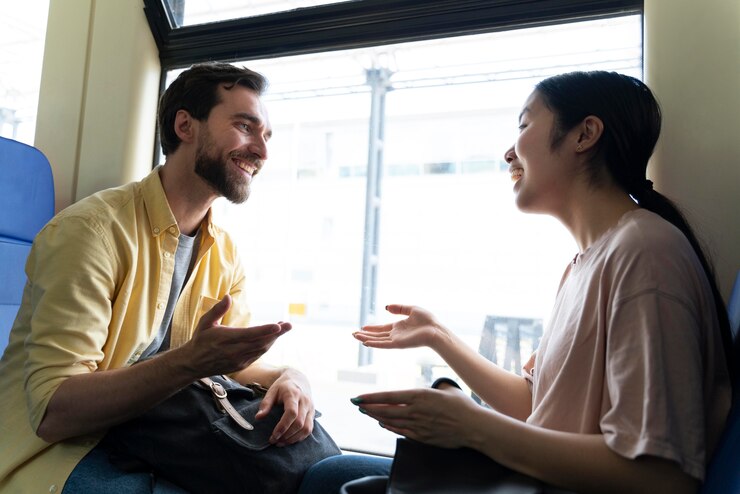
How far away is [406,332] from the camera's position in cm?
143

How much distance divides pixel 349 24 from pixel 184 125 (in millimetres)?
649

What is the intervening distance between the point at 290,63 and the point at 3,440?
1.48 metres

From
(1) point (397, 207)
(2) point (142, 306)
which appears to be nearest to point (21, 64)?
(2) point (142, 306)

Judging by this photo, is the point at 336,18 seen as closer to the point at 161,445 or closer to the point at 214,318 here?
the point at 214,318

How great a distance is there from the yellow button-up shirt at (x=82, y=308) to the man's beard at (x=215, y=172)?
12 centimetres

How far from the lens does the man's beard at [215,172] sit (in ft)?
4.98

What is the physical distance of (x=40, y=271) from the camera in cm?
122

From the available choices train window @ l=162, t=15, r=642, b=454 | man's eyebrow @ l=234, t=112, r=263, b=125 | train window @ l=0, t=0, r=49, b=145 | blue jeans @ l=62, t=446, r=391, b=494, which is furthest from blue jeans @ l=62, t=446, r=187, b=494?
train window @ l=0, t=0, r=49, b=145

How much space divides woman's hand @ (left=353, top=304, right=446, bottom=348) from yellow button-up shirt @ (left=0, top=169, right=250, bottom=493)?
0.45 meters

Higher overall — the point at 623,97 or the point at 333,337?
the point at 623,97

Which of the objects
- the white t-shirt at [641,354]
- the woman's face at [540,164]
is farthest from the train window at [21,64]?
the white t-shirt at [641,354]

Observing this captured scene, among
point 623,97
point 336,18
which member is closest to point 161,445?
point 623,97

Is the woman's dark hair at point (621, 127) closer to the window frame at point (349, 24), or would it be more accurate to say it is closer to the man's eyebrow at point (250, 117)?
the window frame at point (349, 24)

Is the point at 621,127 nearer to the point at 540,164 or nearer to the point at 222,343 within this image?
the point at 540,164
